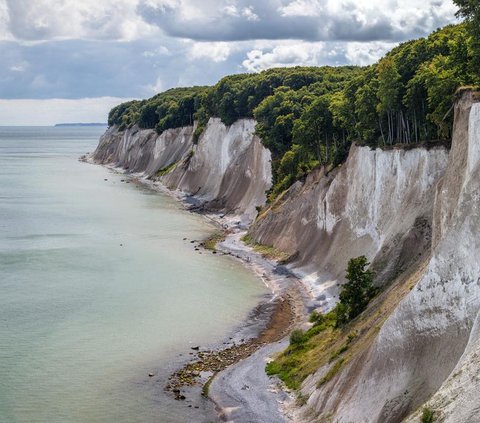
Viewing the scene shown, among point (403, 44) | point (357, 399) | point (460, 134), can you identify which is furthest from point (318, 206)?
point (357, 399)

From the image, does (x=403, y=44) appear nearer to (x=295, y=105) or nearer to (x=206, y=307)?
(x=295, y=105)

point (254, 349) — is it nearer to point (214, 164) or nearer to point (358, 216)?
point (358, 216)

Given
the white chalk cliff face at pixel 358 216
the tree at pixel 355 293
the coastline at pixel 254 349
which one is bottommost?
the coastline at pixel 254 349

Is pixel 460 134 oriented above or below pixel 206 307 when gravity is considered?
above

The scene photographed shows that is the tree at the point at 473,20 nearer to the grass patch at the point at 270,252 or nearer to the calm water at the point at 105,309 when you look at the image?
the calm water at the point at 105,309

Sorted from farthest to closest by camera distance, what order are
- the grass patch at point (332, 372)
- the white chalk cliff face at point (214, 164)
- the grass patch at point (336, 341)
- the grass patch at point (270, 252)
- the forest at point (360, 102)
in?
the white chalk cliff face at point (214, 164), the grass patch at point (270, 252), the forest at point (360, 102), the grass patch at point (336, 341), the grass patch at point (332, 372)

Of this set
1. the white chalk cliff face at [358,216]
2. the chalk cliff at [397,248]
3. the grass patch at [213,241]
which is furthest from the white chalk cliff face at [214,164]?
the white chalk cliff face at [358,216]

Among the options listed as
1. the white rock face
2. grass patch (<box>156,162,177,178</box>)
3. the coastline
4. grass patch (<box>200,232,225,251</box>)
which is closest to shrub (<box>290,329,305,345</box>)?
the coastline
